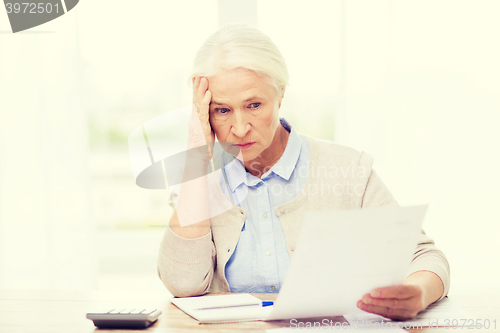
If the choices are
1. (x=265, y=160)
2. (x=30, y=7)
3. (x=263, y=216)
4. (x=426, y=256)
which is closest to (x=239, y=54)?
(x=265, y=160)

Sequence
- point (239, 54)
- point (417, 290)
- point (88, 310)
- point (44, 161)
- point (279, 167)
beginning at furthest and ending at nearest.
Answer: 1. point (44, 161)
2. point (279, 167)
3. point (239, 54)
4. point (88, 310)
5. point (417, 290)

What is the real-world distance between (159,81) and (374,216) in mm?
1843

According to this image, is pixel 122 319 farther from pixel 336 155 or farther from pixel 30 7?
pixel 30 7

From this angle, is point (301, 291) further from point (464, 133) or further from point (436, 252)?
point (464, 133)

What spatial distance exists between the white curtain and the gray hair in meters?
1.32

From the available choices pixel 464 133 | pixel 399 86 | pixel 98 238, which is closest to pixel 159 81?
pixel 98 238

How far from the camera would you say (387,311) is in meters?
0.80

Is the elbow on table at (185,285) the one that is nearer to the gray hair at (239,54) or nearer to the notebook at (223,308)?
the notebook at (223,308)

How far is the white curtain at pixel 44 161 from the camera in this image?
2.26 metres

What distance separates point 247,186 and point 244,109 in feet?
0.80

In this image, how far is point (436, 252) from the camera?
1017mm

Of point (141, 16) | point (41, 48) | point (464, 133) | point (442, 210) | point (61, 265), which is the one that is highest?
point (141, 16)

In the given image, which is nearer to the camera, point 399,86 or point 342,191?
point 342,191

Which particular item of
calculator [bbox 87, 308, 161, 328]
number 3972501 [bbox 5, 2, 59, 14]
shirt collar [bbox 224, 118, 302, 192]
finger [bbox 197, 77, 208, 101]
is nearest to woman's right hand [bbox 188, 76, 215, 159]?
finger [bbox 197, 77, 208, 101]
